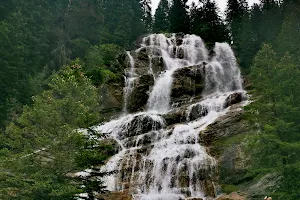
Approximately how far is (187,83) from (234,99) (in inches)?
332

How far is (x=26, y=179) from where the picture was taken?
15297 millimetres

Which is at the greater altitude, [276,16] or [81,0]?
[81,0]

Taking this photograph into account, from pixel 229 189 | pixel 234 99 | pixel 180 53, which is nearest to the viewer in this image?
pixel 229 189

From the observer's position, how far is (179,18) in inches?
2349

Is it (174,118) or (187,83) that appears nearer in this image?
(174,118)

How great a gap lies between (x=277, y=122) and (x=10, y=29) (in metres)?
33.4

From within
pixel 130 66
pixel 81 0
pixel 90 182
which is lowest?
pixel 90 182

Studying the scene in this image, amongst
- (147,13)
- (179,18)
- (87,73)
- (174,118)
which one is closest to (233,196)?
(174,118)

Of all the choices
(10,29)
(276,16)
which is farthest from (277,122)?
(276,16)

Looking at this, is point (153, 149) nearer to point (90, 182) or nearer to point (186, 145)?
point (186, 145)

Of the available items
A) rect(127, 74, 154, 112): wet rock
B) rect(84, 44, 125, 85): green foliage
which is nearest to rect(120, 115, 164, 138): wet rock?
rect(127, 74, 154, 112): wet rock

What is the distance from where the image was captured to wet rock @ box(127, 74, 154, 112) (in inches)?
1423

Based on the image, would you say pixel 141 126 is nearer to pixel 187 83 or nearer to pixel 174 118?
pixel 174 118

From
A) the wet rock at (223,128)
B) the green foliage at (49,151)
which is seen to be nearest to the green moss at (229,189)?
the wet rock at (223,128)
